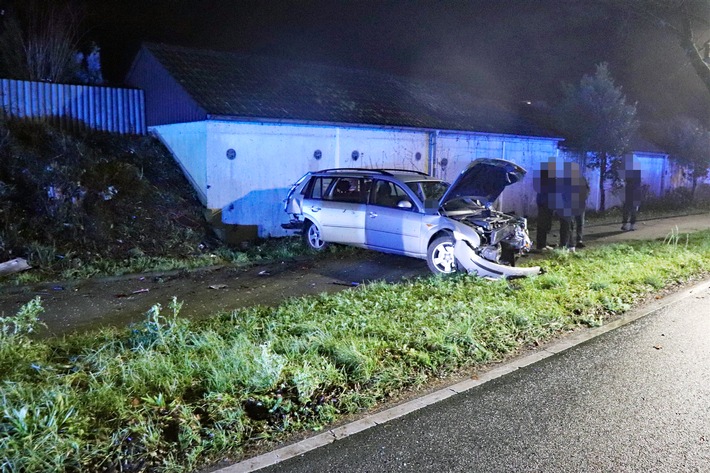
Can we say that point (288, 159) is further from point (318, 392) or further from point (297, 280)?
point (318, 392)

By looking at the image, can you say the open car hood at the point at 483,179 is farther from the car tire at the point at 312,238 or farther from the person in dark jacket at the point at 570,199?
the car tire at the point at 312,238

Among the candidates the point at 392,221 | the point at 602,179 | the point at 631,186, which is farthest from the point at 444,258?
the point at 602,179

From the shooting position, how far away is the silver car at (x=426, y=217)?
849 cm

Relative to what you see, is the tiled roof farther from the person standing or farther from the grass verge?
the grass verge

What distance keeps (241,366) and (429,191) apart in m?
6.27

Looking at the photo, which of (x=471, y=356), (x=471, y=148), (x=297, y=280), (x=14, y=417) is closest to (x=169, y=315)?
(x=297, y=280)

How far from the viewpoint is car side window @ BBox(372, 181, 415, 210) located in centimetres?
972

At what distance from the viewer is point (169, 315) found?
644cm

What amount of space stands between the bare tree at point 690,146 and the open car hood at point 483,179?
20252 mm

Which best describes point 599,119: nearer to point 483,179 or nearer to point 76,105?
point 483,179

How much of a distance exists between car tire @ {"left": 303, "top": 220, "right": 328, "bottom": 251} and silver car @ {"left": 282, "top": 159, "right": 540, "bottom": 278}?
2cm

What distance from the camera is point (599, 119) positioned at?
732 inches

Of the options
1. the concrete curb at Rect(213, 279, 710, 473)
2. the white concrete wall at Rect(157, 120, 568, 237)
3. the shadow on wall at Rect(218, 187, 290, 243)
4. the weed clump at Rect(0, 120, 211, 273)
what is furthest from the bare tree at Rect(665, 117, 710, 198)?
the weed clump at Rect(0, 120, 211, 273)

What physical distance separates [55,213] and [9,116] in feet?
14.9
